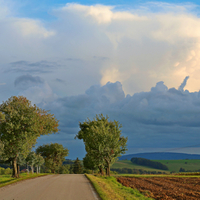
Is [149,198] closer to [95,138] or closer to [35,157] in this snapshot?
[95,138]

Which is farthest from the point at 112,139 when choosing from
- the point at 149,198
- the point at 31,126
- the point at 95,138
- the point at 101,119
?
the point at 149,198

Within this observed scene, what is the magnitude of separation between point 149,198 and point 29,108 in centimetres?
2561

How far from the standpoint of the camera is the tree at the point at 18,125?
1469 inches

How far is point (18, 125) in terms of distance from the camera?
36781 millimetres

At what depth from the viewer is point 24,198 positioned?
1700cm

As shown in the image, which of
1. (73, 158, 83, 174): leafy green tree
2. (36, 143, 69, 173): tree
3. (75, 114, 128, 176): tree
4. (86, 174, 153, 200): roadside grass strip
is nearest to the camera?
(86, 174, 153, 200): roadside grass strip

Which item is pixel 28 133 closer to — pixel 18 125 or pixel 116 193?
pixel 18 125

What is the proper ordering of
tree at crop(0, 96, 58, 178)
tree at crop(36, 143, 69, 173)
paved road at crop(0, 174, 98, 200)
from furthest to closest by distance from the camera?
1. tree at crop(36, 143, 69, 173)
2. tree at crop(0, 96, 58, 178)
3. paved road at crop(0, 174, 98, 200)

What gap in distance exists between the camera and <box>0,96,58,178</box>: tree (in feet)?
122

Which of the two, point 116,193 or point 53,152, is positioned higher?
point 53,152

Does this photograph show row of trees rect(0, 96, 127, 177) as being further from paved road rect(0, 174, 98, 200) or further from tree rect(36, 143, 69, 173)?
tree rect(36, 143, 69, 173)

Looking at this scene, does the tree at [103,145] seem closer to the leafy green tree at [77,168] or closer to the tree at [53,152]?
the tree at [53,152]

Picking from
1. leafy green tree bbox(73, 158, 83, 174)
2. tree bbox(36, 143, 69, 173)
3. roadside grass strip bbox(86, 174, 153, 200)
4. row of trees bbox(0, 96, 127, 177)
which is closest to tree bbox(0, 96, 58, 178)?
row of trees bbox(0, 96, 127, 177)

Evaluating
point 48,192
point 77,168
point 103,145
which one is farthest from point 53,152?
point 48,192
